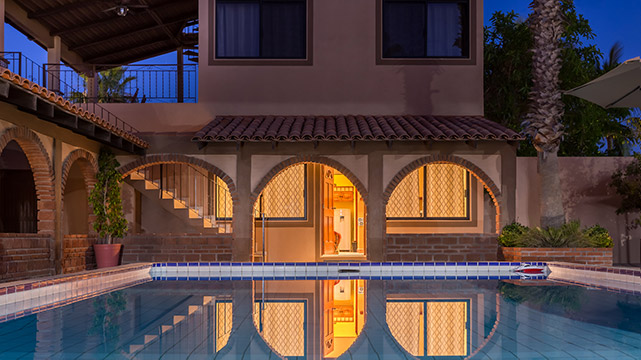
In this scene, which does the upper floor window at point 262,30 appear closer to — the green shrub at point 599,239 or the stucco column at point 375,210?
the stucco column at point 375,210

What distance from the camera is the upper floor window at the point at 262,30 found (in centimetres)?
1386

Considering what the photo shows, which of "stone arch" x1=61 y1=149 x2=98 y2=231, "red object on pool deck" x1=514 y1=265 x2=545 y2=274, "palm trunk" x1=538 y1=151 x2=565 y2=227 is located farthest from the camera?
"palm trunk" x1=538 y1=151 x2=565 y2=227

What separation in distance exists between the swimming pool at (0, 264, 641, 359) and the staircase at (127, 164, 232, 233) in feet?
15.8

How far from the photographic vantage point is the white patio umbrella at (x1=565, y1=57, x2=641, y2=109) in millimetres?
8188

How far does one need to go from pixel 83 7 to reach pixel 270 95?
179 inches

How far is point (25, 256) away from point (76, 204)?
516 cm

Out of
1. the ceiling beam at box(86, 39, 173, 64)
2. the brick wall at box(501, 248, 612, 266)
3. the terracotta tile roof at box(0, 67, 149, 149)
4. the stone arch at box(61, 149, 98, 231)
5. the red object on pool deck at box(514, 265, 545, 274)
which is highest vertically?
the ceiling beam at box(86, 39, 173, 64)

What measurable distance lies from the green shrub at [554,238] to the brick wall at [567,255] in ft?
0.55

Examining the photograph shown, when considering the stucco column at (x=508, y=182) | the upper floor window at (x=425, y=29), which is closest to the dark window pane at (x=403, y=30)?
the upper floor window at (x=425, y=29)

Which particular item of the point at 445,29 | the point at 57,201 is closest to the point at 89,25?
the point at 57,201

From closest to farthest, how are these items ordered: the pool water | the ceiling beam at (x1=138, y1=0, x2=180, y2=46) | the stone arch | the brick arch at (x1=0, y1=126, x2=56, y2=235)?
the pool water < the brick arch at (x1=0, y1=126, x2=56, y2=235) < the stone arch < the ceiling beam at (x1=138, y1=0, x2=180, y2=46)

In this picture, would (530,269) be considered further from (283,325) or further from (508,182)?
(283,325)

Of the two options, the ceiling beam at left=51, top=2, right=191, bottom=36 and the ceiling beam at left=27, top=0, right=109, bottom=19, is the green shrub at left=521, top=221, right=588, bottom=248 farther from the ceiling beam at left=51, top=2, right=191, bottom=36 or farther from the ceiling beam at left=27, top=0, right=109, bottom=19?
the ceiling beam at left=27, top=0, right=109, bottom=19

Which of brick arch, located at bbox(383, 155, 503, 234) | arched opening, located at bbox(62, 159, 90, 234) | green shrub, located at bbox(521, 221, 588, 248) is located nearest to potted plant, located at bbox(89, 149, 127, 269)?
arched opening, located at bbox(62, 159, 90, 234)
